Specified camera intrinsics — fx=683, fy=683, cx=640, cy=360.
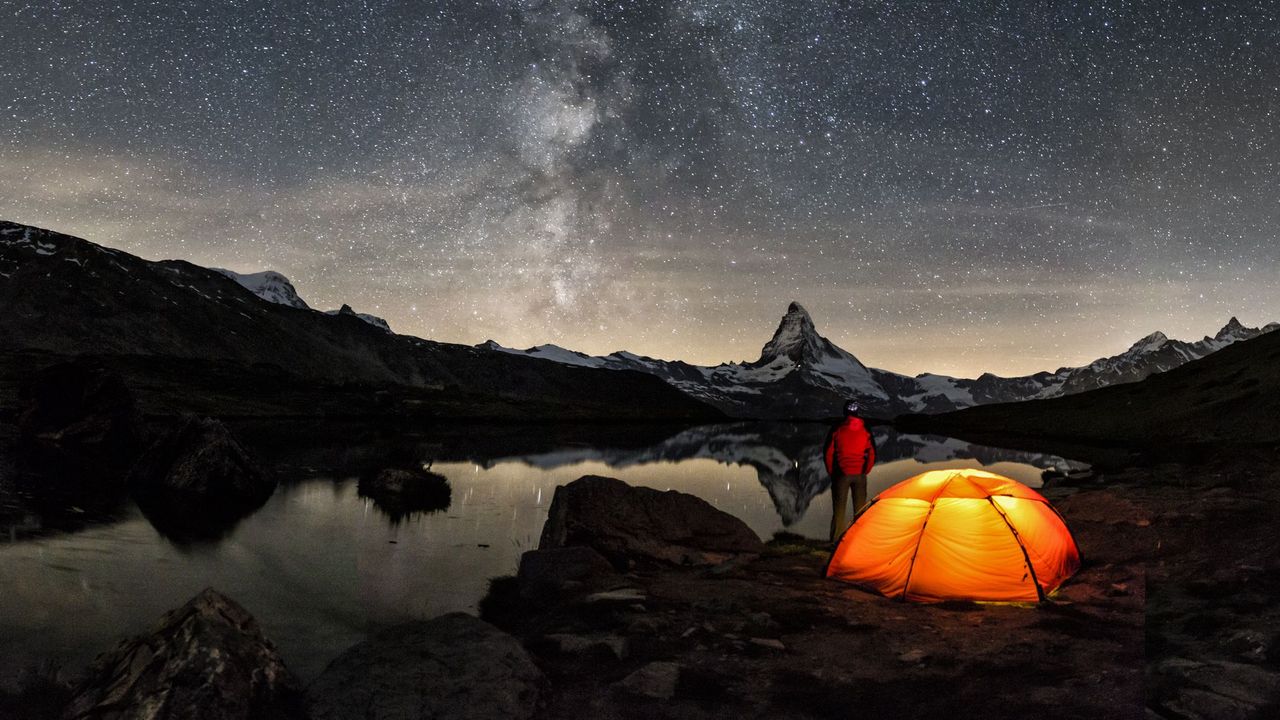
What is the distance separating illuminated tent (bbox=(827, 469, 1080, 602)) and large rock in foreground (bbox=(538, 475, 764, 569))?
4253 millimetres

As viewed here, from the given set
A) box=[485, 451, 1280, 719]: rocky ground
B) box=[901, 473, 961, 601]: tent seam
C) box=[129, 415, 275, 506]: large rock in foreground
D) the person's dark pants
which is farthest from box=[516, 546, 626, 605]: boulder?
box=[129, 415, 275, 506]: large rock in foreground

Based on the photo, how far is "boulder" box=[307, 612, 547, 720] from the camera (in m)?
7.80

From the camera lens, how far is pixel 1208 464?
112 ft

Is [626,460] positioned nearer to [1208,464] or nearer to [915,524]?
[1208,464]

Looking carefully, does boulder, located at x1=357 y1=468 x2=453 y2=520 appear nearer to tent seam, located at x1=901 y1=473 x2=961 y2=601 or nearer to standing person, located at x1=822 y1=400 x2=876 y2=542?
standing person, located at x1=822 y1=400 x2=876 y2=542

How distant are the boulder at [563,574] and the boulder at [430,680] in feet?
15.9

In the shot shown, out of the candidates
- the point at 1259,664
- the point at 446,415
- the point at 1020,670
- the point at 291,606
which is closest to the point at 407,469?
the point at 291,606

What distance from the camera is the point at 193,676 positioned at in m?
7.48

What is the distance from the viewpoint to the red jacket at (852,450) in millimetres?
17469

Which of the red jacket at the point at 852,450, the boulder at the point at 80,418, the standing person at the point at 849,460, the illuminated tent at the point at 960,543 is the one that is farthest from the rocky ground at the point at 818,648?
the boulder at the point at 80,418

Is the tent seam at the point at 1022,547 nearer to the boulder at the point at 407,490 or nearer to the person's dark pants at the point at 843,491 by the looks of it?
the person's dark pants at the point at 843,491

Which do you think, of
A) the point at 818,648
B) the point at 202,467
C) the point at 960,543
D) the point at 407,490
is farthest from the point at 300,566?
the point at 960,543

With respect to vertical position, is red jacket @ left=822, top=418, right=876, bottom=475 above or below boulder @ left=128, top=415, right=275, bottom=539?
above

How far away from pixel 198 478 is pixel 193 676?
22220 mm
